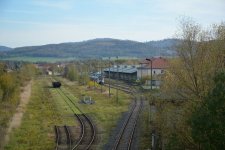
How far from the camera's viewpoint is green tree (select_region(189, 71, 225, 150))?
1198cm

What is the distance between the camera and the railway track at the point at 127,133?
2411 centimetres

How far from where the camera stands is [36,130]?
29.3m

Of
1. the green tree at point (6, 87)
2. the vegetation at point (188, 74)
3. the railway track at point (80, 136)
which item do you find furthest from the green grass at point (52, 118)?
the vegetation at point (188, 74)

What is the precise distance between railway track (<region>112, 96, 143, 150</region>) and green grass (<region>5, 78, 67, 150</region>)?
15.3 feet

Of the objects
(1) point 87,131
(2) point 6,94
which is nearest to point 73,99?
(2) point 6,94

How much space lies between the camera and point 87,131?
2889cm

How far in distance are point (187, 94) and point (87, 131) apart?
1112cm

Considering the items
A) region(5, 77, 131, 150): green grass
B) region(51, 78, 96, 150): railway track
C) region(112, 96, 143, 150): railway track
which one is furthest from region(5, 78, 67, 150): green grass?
region(112, 96, 143, 150): railway track

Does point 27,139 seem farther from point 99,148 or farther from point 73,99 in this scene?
point 73,99

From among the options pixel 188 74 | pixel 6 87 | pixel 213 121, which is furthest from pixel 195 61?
pixel 6 87

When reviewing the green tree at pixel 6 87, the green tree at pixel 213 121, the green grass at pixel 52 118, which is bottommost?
the green grass at pixel 52 118

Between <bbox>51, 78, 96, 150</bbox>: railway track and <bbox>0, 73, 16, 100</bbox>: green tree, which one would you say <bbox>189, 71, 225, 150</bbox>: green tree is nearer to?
<bbox>51, 78, 96, 150</bbox>: railway track

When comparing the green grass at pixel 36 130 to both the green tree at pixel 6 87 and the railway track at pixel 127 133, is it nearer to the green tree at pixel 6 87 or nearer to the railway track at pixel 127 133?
the green tree at pixel 6 87

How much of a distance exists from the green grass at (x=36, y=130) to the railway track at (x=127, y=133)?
4652 millimetres
